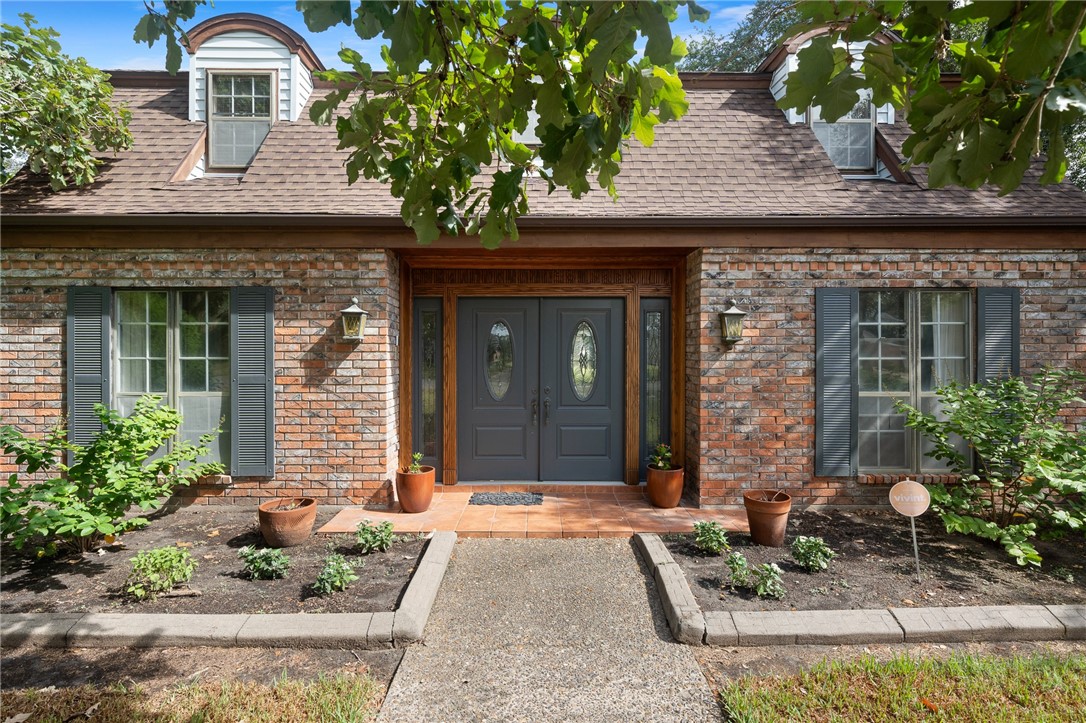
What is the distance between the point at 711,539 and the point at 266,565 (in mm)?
3258

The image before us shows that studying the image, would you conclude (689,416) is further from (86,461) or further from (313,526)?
(86,461)

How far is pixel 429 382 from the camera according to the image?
6.21 m

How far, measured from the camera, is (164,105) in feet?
21.2

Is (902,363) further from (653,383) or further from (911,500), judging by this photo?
(653,383)

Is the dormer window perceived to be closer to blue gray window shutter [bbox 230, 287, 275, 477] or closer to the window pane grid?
blue gray window shutter [bbox 230, 287, 275, 477]

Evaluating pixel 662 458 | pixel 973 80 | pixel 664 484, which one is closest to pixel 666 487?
pixel 664 484

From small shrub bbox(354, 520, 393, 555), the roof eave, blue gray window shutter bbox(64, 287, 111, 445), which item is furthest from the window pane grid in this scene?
small shrub bbox(354, 520, 393, 555)

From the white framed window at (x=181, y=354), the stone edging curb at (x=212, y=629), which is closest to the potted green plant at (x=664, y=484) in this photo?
the stone edging curb at (x=212, y=629)

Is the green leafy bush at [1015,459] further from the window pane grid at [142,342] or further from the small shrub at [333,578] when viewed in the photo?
the window pane grid at [142,342]

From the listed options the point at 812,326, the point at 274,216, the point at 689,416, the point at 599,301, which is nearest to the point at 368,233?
the point at 274,216

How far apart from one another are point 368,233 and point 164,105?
3629 mm

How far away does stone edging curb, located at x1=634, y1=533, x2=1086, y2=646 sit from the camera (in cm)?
304

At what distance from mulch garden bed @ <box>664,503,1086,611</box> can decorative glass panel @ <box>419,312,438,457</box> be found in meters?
2.94

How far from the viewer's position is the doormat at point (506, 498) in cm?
559
